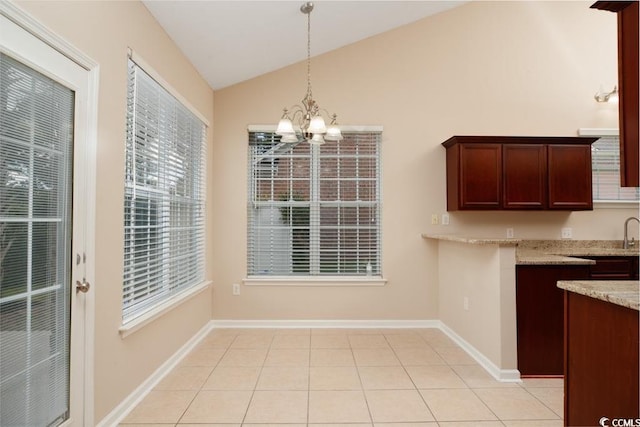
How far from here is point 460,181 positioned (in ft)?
11.9

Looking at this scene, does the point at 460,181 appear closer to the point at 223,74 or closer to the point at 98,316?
the point at 223,74

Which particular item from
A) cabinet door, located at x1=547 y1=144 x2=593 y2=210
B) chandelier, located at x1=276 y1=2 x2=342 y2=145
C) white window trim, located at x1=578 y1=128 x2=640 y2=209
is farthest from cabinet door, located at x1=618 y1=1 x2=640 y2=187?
white window trim, located at x1=578 y1=128 x2=640 y2=209

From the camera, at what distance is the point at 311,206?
13.4 feet

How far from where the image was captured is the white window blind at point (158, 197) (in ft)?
7.73

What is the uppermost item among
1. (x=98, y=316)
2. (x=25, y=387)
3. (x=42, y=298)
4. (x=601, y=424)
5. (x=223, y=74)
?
(x=223, y=74)

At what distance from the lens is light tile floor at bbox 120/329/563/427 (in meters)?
2.15

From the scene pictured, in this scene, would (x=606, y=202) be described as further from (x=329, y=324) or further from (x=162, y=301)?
(x=162, y=301)

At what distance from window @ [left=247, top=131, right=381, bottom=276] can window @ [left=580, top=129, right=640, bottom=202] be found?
2.62 m

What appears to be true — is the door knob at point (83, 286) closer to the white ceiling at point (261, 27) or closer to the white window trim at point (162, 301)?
the white window trim at point (162, 301)

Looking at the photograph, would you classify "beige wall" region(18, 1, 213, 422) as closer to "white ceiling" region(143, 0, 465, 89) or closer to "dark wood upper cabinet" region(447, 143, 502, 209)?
"white ceiling" region(143, 0, 465, 89)

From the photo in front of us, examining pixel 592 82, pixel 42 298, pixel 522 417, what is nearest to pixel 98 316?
pixel 42 298

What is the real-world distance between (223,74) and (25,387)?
3209 millimetres

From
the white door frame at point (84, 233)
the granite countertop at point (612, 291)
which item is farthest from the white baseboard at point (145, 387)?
the granite countertop at point (612, 291)

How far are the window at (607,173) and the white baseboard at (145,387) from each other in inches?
191
